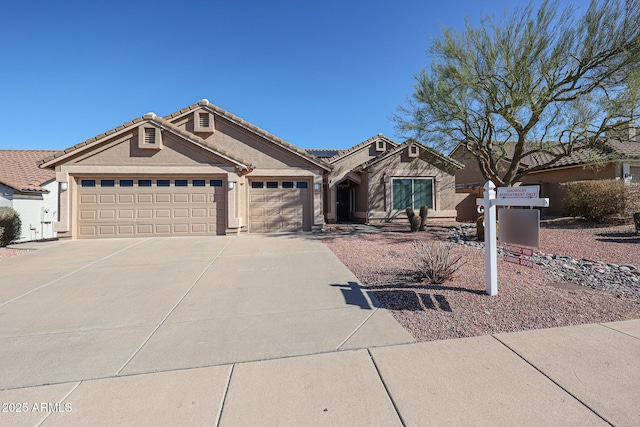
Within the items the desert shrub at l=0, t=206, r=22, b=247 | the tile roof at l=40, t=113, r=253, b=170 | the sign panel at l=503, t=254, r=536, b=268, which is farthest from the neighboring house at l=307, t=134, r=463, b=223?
the desert shrub at l=0, t=206, r=22, b=247

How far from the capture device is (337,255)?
811 centimetres

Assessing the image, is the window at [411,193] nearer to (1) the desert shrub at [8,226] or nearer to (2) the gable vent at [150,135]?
(2) the gable vent at [150,135]

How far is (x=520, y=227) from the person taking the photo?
177 inches

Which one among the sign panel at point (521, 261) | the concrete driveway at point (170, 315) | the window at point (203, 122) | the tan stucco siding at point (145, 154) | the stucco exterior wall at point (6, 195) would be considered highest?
the window at point (203, 122)

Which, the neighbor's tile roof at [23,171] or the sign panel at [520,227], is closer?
the sign panel at [520,227]

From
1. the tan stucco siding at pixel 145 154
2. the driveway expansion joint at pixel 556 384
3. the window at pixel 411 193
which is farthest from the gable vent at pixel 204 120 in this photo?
the driveway expansion joint at pixel 556 384

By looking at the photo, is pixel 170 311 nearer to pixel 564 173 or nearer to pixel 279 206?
pixel 279 206

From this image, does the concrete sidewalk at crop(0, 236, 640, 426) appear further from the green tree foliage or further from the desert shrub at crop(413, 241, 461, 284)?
the green tree foliage

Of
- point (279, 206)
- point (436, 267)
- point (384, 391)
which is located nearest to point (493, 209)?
point (436, 267)

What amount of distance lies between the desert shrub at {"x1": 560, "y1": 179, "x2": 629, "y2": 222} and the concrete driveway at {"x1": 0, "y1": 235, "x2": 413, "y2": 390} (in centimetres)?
1289

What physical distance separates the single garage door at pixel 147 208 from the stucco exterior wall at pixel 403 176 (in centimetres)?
904

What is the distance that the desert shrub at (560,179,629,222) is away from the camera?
1234 centimetres

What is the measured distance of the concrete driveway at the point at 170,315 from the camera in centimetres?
313

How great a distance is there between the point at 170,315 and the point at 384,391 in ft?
10.7
